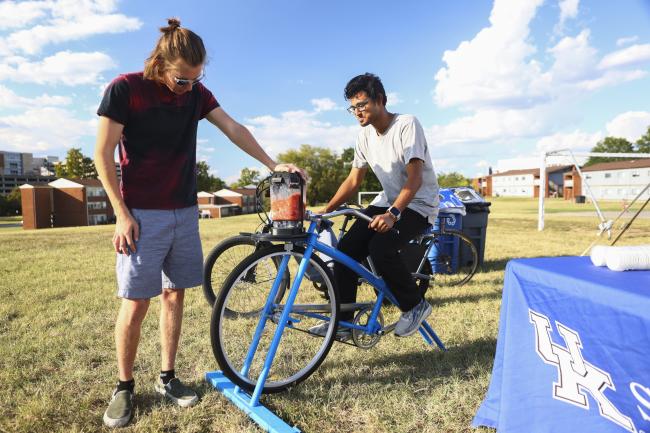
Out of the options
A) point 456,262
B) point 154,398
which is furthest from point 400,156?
point 456,262

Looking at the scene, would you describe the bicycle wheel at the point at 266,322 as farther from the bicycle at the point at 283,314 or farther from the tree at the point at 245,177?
the tree at the point at 245,177

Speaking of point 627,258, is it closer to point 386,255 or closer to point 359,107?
point 386,255

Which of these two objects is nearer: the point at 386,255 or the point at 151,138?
the point at 151,138

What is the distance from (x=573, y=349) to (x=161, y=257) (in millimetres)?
2145

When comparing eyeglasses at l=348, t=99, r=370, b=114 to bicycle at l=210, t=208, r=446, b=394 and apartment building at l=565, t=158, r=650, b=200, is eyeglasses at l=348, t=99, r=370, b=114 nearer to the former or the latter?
bicycle at l=210, t=208, r=446, b=394

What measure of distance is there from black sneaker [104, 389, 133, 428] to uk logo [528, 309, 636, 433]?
2.22m

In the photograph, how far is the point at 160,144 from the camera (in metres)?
2.43

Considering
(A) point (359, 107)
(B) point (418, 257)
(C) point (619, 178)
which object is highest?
(C) point (619, 178)

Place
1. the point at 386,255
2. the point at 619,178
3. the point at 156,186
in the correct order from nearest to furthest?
the point at 156,186 → the point at 386,255 → the point at 619,178

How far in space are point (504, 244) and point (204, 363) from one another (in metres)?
9.05

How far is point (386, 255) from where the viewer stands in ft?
9.73

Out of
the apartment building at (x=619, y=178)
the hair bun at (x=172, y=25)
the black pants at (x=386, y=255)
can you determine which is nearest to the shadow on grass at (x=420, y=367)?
the black pants at (x=386, y=255)

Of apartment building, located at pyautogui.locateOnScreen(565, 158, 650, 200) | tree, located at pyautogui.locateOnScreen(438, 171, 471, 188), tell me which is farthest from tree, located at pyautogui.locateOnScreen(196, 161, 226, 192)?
apartment building, located at pyautogui.locateOnScreen(565, 158, 650, 200)

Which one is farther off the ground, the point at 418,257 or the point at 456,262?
the point at 418,257
